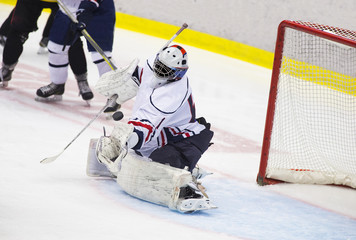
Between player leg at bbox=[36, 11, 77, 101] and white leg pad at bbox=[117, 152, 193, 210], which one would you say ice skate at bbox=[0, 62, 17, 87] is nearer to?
player leg at bbox=[36, 11, 77, 101]

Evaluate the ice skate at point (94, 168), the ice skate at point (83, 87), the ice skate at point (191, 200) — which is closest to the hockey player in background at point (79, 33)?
the ice skate at point (83, 87)

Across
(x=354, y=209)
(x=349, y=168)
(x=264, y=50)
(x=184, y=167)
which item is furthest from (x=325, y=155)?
(x=264, y=50)

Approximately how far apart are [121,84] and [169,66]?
12.2 inches

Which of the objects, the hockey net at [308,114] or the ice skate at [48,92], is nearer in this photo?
the hockey net at [308,114]

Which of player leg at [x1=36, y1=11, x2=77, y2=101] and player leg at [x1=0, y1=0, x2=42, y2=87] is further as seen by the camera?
player leg at [x1=0, y1=0, x2=42, y2=87]

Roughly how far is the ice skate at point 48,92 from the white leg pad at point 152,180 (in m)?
1.73

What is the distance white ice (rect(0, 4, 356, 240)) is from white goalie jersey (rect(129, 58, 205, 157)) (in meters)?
0.30

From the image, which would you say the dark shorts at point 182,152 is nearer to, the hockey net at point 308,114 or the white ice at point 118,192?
the white ice at point 118,192

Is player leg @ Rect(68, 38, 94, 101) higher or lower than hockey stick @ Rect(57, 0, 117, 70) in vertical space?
lower

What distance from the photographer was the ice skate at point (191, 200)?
2.94 metres

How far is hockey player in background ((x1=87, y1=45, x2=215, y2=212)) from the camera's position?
2.85 meters

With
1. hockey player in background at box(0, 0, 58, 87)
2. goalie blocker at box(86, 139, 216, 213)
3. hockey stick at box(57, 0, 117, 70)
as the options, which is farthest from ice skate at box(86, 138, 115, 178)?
hockey player in background at box(0, 0, 58, 87)

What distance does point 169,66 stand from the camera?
2969 millimetres

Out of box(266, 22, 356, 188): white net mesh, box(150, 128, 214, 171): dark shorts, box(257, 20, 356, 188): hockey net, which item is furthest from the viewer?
box(266, 22, 356, 188): white net mesh
